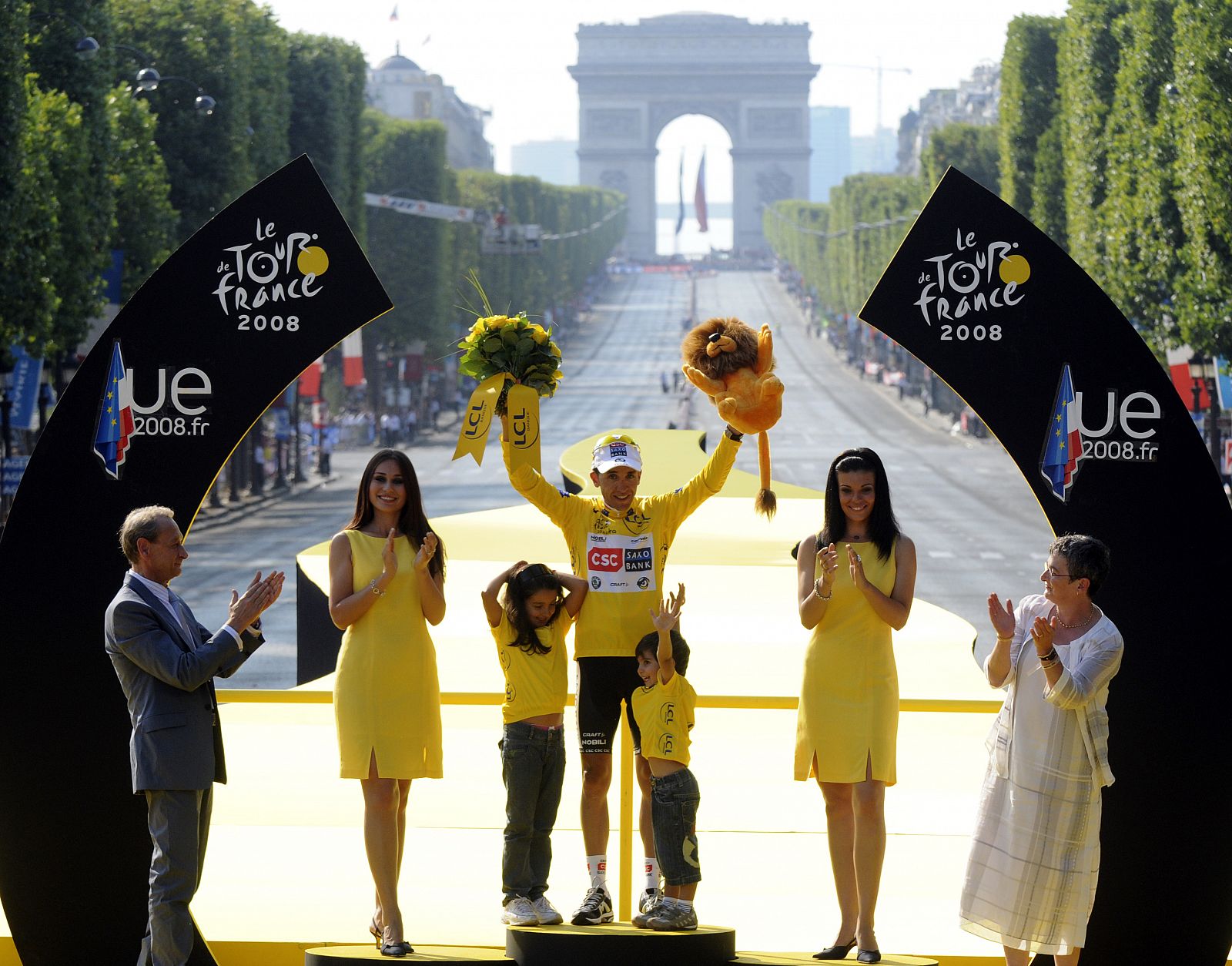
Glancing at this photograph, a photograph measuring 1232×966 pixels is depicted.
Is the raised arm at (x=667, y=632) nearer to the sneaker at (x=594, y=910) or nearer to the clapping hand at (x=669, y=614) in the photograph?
the clapping hand at (x=669, y=614)

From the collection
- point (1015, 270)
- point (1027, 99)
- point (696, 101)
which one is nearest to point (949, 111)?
point (696, 101)

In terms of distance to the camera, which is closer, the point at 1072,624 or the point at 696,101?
the point at 1072,624

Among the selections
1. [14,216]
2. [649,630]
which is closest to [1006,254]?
[649,630]

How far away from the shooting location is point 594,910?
20.3 ft

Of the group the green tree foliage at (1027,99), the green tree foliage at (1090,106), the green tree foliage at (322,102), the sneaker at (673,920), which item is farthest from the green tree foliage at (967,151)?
the sneaker at (673,920)

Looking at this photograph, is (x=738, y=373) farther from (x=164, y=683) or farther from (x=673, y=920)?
(x=164, y=683)

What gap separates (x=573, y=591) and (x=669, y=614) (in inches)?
17.5

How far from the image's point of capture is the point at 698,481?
668 cm

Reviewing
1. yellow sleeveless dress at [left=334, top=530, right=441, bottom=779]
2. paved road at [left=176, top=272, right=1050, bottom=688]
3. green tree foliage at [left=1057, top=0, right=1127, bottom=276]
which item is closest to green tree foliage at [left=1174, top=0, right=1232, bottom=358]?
paved road at [left=176, top=272, right=1050, bottom=688]

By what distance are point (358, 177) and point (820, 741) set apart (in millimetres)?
42099

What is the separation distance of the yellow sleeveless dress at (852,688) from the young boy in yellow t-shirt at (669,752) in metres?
0.46

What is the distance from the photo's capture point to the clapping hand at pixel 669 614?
619 centimetres

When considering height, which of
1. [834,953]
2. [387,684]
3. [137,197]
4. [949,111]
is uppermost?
[949,111]

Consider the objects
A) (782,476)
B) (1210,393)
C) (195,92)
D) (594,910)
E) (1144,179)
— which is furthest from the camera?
(782,476)
